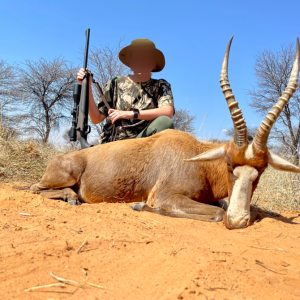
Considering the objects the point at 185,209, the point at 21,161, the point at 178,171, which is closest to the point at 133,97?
the point at 178,171

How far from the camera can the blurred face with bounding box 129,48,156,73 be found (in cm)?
596

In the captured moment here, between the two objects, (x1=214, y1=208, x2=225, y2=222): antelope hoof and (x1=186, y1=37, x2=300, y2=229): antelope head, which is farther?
(x1=214, y1=208, x2=225, y2=222): antelope hoof

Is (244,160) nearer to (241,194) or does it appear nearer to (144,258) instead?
(241,194)

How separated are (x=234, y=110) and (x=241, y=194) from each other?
1.10 metres

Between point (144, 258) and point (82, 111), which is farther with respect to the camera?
point (82, 111)

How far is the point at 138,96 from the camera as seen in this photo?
5805 millimetres

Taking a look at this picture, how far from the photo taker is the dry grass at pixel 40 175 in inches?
214

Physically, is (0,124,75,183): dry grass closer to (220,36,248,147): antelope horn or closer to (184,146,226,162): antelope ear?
(184,146,226,162): antelope ear

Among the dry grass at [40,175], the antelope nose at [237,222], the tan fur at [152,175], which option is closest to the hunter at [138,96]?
the tan fur at [152,175]

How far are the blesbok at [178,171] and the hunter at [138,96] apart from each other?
2.69ft

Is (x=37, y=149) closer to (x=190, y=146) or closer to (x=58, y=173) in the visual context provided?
(x=58, y=173)

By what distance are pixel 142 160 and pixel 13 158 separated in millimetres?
4086

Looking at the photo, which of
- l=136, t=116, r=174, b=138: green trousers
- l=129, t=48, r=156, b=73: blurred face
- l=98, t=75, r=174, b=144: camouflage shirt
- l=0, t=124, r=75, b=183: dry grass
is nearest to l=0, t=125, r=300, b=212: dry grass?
l=0, t=124, r=75, b=183: dry grass

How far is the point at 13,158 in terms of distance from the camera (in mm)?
7055
